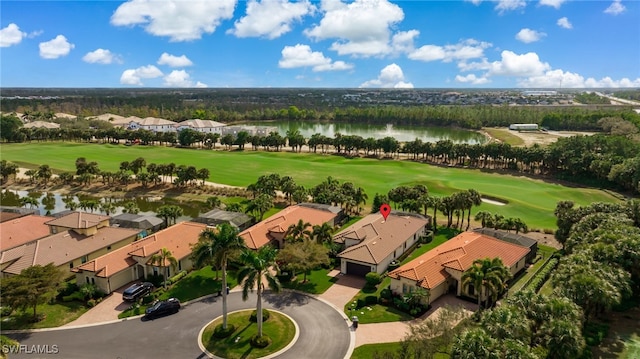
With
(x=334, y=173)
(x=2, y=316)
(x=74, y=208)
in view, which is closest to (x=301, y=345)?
(x=2, y=316)

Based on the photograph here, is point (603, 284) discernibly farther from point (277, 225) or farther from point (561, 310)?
point (277, 225)

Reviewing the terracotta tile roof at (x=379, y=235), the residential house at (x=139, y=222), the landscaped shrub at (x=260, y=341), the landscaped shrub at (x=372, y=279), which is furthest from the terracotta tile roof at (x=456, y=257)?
the residential house at (x=139, y=222)

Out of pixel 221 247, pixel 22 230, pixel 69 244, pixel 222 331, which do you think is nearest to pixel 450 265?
pixel 222 331

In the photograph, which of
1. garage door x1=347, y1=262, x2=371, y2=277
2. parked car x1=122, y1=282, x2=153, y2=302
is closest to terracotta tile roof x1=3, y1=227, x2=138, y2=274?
parked car x1=122, y1=282, x2=153, y2=302

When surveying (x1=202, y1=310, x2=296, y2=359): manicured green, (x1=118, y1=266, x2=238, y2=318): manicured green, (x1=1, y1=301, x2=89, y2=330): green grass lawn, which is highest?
(x1=118, y1=266, x2=238, y2=318): manicured green

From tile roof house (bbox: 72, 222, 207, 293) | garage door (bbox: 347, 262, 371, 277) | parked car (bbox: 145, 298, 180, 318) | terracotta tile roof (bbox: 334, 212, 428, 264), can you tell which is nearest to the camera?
parked car (bbox: 145, 298, 180, 318)

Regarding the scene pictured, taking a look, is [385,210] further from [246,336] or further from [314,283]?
[246,336]

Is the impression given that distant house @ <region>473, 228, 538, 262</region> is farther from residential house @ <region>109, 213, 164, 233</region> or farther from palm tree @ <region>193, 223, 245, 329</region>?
residential house @ <region>109, 213, 164, 233</region>
